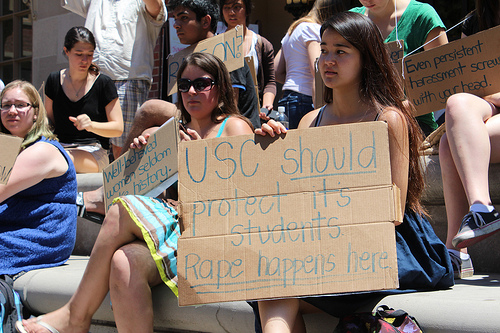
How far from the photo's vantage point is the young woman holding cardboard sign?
81.7 inches

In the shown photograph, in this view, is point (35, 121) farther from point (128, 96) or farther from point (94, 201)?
point (128, 96)

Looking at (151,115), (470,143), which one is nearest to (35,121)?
(151,115)

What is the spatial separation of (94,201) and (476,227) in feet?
6.89

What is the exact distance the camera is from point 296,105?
13.3 feet

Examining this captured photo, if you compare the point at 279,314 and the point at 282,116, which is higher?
the point at 282,116

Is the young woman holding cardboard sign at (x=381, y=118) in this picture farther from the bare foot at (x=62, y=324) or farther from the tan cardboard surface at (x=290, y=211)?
the bare foot at (x=62, y=324)

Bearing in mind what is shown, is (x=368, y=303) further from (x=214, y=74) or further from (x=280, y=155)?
(x=214, y=74)

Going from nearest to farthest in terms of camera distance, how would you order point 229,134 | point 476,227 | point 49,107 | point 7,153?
point 476,227 → point 229,134 → point 7,153 → point 49,107

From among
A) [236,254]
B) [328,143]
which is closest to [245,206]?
[236,254]

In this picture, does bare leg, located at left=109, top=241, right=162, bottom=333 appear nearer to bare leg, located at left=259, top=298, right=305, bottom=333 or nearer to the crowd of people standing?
the crowd of people standing

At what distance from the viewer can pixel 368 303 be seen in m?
2.05

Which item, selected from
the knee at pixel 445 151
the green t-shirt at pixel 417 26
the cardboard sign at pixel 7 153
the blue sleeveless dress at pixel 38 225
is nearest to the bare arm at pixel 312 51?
the green t-shirt at pixel 417 26

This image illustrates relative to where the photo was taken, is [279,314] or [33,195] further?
[33,195]

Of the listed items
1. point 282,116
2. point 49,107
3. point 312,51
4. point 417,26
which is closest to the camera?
point 417,26
